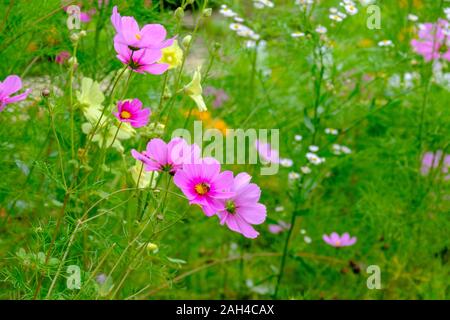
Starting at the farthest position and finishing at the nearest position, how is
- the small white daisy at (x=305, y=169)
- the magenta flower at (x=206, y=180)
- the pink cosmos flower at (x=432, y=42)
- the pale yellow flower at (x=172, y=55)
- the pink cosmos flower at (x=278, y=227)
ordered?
the pink cosmos flower at (x=278, y=227), the pink cosmos flower at (x=432, y=42), the small white daisy at (x=305, y=169), the pale yellow flower at (x=172, y=55), the magenta flower at (x=206, y=180)

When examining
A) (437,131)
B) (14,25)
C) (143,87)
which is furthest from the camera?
(437,131)

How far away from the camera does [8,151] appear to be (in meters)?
1.19

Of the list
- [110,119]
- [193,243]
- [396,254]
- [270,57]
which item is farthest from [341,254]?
[110,119]

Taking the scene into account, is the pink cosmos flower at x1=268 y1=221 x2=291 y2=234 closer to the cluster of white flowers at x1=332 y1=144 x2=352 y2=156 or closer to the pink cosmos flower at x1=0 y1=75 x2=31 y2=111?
the cluster of white flowers at x1=332 y1=144 x2=352 y2=156

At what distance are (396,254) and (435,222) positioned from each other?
0.11m

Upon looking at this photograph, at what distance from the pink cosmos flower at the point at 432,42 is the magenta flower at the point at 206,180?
935 mm

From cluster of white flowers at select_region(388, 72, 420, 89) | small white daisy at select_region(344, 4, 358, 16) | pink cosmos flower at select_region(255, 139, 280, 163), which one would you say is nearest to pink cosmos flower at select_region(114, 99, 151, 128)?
pink cosmos flower at select_region(255, 139, 280, 163)

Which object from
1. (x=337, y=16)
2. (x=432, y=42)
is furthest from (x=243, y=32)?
(x=432, y=42)

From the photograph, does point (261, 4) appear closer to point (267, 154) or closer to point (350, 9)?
point (350, 9)

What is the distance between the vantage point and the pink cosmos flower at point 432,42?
5.10ft

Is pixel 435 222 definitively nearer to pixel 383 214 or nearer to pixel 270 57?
pixel 383 214

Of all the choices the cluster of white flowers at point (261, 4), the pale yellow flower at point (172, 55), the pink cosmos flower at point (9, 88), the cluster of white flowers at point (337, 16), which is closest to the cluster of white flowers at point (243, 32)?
the cluster of white flowers at point (261, 4)

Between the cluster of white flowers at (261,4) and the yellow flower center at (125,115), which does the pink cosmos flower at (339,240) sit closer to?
the cluster of white flowers at (261,4)

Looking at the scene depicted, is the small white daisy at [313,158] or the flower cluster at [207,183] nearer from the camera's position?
the flower cluster at [207,183]
